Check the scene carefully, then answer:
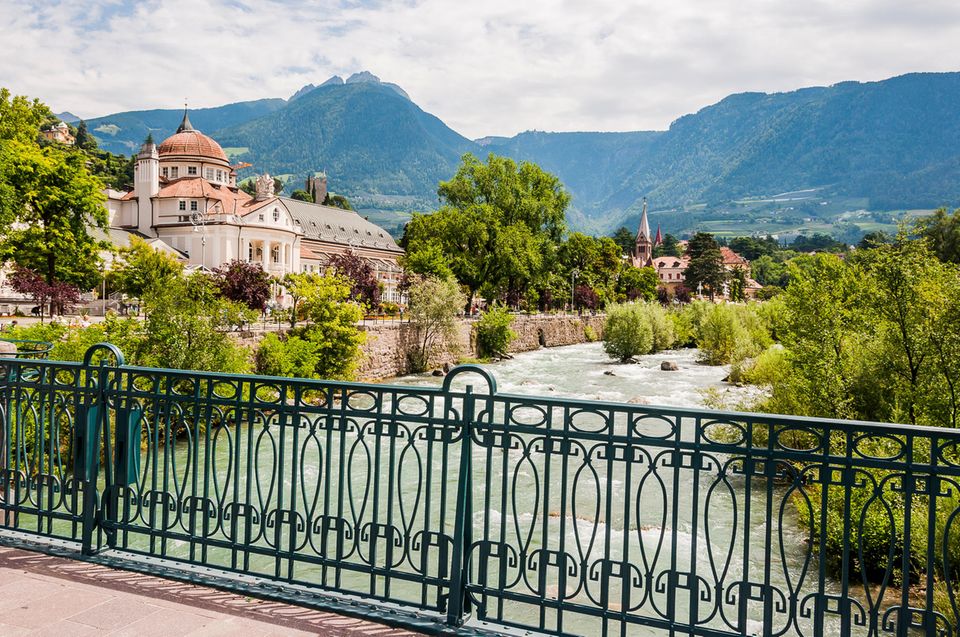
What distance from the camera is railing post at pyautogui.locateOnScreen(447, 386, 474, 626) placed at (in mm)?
4215

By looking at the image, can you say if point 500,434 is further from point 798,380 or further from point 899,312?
point 798,380

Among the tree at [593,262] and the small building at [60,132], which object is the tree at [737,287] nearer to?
the tree at [593,262]

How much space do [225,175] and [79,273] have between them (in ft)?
185

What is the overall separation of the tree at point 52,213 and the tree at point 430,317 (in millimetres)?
15748

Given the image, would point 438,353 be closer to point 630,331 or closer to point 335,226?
point 630,331

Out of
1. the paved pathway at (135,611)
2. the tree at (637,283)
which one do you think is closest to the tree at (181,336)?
the paved pathway at (135,611)

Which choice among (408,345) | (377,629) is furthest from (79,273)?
(377,629)

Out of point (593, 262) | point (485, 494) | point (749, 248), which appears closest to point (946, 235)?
point (593, 262)

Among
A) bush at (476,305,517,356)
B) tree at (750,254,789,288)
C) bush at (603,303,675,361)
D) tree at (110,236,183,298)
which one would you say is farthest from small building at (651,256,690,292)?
tree at (110,236,183,298)

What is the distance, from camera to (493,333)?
4484cm

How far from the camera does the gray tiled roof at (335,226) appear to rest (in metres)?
94.8

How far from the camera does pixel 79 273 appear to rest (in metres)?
33.1

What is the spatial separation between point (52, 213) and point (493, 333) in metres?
24.6

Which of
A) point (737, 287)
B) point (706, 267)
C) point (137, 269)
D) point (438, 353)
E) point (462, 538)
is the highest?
point (706, 267)
